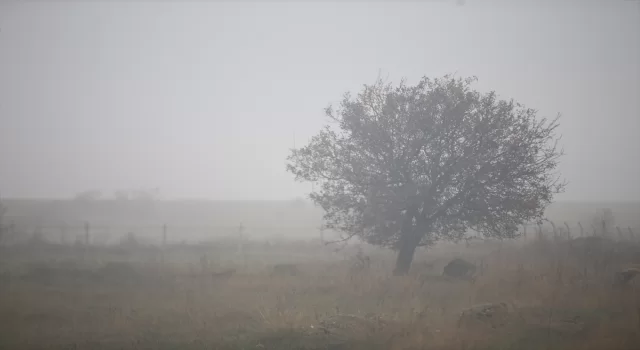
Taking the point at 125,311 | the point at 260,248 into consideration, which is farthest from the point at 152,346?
the point at 260,248

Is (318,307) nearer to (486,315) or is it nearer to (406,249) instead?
(486,315)

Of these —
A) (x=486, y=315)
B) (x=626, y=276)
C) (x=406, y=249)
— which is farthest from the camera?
(x=406, y=249)

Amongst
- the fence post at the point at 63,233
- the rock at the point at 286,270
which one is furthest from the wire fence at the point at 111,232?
the rock at the point at 286,270

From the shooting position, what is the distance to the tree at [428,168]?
17.0 meters

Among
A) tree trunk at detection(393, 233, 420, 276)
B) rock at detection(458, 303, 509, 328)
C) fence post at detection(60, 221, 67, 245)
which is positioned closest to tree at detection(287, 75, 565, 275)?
tree trunk at detection(393, 233, 420, 276)

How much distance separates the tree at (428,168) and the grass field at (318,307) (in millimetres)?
2137

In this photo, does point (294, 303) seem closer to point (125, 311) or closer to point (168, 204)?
point (125, 311)

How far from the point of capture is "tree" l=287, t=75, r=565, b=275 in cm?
1700

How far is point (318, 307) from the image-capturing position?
12250 mm

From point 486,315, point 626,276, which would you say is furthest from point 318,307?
point 626,276

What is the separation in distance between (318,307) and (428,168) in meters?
8.32

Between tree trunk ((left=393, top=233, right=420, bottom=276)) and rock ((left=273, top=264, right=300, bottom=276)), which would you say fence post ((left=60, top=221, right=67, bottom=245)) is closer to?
rock ((left=273, top=264, right=300, bottom=276))

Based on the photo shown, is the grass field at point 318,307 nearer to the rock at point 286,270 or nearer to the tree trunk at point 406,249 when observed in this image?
the rock at point 286,270

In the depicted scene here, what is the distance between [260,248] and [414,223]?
1957cm
